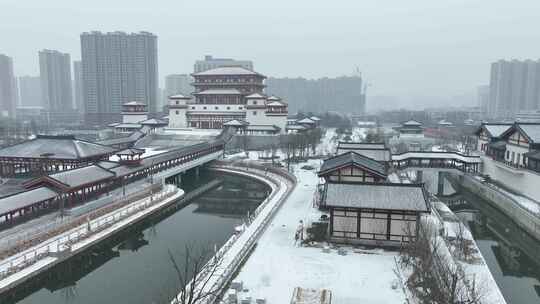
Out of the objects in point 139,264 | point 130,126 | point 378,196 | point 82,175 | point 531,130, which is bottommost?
point 139,264

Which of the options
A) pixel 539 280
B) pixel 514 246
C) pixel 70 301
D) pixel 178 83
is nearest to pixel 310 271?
pixel 70 301

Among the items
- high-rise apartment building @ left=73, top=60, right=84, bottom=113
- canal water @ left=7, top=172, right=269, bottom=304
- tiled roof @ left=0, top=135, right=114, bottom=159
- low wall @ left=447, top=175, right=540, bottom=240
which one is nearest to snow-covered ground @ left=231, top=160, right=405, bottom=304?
canal water @ left=7, top=172, right=269, bottom=304

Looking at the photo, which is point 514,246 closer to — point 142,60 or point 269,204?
point 269,204

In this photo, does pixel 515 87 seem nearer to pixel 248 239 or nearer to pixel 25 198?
pixel 248 239

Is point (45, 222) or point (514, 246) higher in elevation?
point (45, 222)

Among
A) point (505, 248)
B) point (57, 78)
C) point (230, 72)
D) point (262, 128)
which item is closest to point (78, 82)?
point (57, 78)
